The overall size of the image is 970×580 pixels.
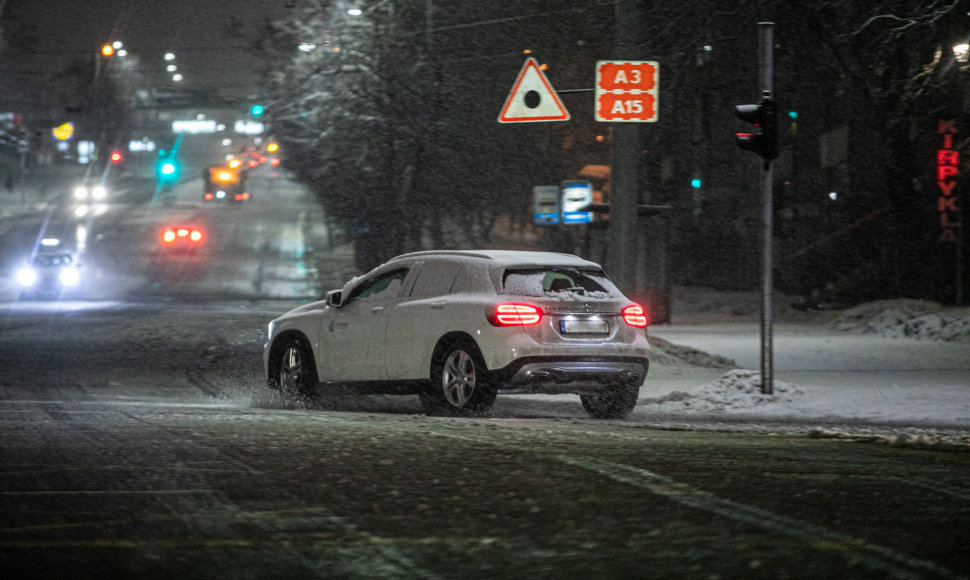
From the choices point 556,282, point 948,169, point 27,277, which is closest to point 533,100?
point 556,282

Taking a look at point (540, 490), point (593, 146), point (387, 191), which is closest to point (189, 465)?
point (540, 490)

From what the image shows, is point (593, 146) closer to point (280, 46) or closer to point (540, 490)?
point (280, 46)

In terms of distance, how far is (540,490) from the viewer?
264 inches

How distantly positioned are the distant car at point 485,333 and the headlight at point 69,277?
34318mm

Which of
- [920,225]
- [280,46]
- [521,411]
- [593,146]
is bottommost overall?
[521,411]

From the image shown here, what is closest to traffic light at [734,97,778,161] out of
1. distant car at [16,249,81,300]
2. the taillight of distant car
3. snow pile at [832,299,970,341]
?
snow pile at [832,299,970,341]

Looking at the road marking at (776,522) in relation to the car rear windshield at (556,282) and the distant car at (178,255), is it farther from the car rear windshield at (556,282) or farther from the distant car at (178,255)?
the distant car at (178,255)

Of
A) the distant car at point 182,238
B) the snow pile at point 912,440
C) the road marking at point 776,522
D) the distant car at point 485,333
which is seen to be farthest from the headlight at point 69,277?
the road marking at point 776,522

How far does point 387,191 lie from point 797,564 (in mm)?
33874

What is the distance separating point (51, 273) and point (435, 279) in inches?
1382

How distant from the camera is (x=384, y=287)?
1356 centimetres

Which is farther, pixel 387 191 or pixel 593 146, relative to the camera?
pixel 593 146

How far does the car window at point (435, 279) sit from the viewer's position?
12359 mm

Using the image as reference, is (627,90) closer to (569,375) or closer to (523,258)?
(523,258)
